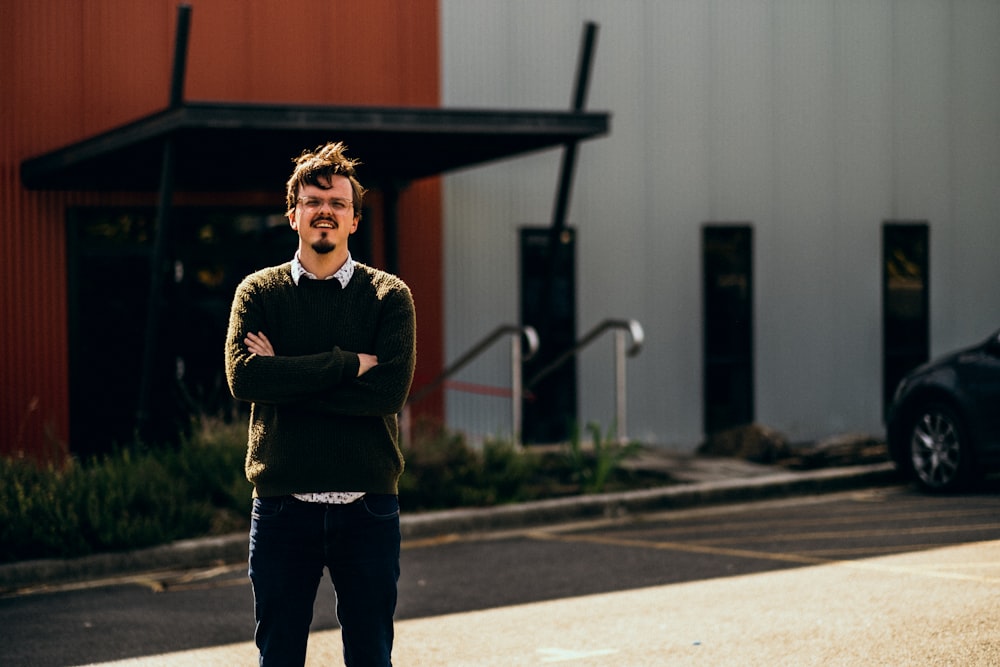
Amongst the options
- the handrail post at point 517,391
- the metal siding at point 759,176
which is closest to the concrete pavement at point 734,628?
the handrail post at point 517,391

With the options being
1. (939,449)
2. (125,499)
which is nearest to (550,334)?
(939,449)

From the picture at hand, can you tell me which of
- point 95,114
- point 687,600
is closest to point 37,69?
point 95,114

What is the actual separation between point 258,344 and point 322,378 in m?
0.26

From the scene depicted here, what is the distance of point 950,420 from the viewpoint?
479 inches

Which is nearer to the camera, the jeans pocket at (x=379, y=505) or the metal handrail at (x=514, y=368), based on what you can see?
the jeans pocket at (x=379, y=505)

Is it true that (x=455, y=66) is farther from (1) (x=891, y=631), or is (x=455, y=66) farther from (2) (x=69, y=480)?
(1) (x=891, y=631)

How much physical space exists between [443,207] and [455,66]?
1.39 m

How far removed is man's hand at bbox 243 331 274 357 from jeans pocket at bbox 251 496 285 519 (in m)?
0.42

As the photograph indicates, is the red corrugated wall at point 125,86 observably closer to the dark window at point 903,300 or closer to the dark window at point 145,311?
the dark window at point 145,311

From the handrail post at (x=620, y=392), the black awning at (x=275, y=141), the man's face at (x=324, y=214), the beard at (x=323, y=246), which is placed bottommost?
the handrail post at (x=620, y=392)

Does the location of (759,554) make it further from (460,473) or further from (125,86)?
(125,86)

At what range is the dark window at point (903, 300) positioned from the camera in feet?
56.2

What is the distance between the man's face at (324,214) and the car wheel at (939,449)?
8827 mm

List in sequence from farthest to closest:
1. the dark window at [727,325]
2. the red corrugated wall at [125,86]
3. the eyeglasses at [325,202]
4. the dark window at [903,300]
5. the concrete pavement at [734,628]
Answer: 1. the dark window at [903,300]
2. the dark window at [727,325]
3. the red corrugated wall at [125,86]
4. the concrete pavement at [734,628]
5. the eyeglasses at [325,202]
